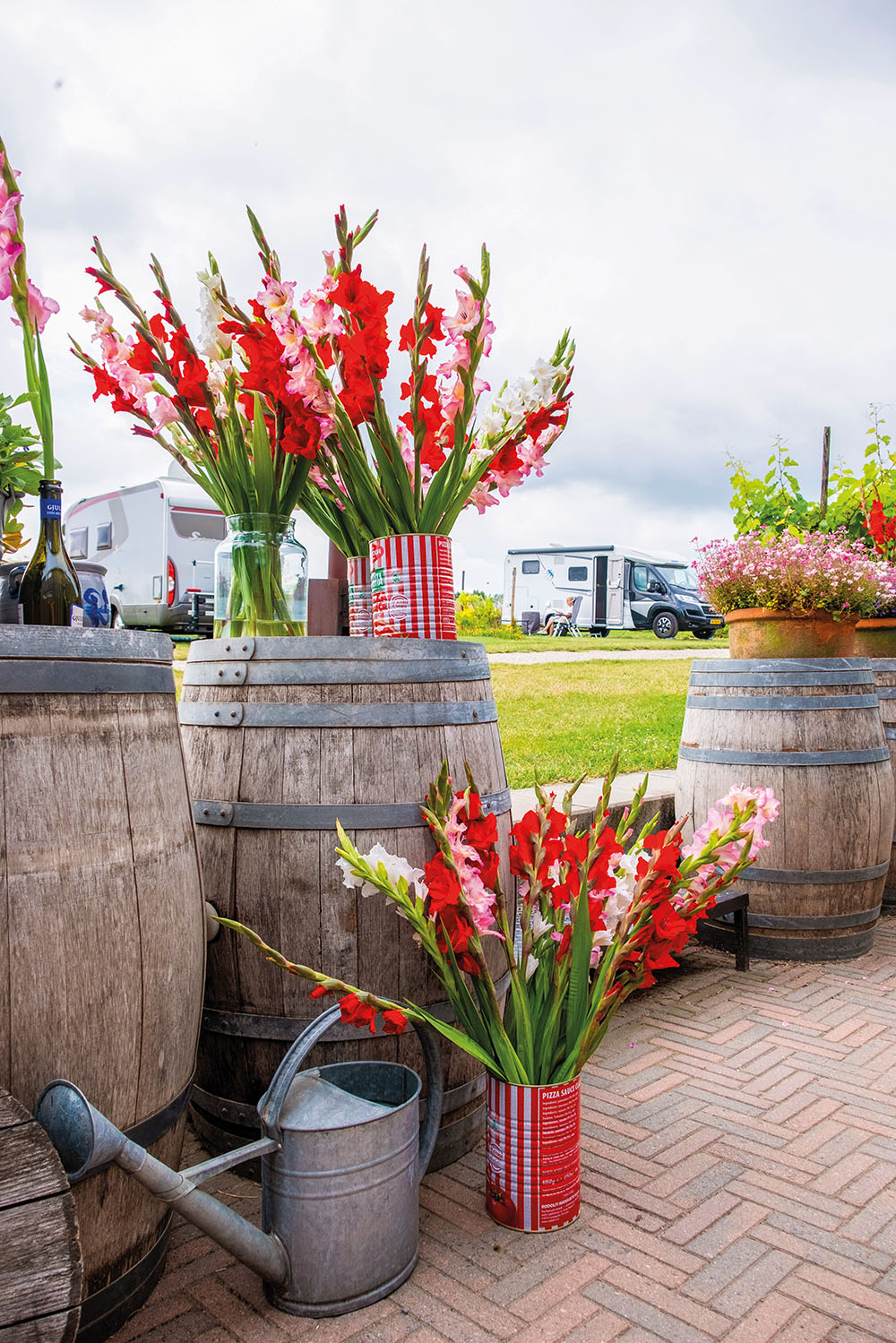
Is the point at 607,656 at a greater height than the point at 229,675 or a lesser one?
lesser

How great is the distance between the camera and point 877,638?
436 cm

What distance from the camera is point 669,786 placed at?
4.58m

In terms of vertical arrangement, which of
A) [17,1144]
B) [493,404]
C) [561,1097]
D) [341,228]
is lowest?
[561,1097]

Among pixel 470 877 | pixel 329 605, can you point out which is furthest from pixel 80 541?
pixel 470 877

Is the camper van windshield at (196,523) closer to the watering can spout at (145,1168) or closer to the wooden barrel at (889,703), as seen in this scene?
the wooden barrel at (889,703)

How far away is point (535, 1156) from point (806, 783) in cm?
203

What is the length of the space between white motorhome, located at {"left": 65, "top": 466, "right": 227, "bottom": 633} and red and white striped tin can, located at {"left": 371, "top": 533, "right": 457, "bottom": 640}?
10215 millimetres

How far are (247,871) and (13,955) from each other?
0.63m

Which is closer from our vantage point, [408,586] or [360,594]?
[408,586]

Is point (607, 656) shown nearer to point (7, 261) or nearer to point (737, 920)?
point (737, 920)

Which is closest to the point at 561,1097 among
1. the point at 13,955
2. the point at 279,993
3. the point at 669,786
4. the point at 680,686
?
the point at 279,993

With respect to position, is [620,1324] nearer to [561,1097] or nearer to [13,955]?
[561,1097]

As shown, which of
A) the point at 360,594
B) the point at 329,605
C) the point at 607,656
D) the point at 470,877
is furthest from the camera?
the point at 607,656

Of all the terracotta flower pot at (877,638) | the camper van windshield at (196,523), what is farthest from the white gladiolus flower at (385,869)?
the camper van windshield at (196,523)
